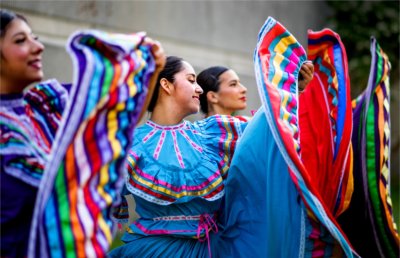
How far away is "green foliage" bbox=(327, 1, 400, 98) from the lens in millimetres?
9258

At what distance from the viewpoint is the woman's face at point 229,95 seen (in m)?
3.58

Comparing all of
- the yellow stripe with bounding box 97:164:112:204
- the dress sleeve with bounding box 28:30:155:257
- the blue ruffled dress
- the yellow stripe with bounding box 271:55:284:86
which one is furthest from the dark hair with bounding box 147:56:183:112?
the yellow stripe with bounding box 97:164:112:204

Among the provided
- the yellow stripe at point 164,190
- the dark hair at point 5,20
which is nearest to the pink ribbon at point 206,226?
the yellow stripe at point 164,190

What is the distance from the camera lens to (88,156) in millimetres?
1797

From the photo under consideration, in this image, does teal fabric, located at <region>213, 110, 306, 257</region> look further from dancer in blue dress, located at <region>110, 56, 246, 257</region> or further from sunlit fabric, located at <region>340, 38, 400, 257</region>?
sunlit fabric, located at <region>340, 38, 400, 257</region>

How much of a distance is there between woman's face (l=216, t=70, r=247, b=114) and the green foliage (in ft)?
19.6

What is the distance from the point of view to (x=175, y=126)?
2.88 metres

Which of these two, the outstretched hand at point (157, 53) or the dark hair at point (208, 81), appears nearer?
the outstretched hand at point (157, 53)

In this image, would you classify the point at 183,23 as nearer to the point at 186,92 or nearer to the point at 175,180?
the point at 186,92

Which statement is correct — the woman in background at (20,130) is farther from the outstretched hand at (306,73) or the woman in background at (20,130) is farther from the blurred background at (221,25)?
the blurred background at (221,25)

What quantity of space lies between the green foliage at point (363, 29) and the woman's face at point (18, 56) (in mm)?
7816

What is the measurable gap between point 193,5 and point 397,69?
424 centimetres

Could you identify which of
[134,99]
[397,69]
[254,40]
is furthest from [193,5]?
[134,99]

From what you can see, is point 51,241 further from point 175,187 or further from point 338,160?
point 338,160
